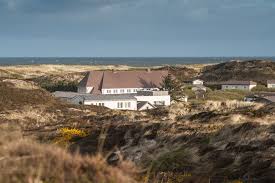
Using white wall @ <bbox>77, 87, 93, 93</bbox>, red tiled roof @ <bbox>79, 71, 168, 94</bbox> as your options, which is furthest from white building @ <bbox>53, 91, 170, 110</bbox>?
red tiled roof @ <bbox>79, 71, 168, 94</bbox>

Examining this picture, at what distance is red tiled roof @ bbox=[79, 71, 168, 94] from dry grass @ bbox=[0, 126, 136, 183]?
105 meters

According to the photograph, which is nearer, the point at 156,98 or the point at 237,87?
the point at 156,98

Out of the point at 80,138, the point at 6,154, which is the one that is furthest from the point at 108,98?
the point at 6,154

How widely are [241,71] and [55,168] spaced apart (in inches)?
6971

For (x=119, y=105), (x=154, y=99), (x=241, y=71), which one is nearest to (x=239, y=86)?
(x=241, y=71)

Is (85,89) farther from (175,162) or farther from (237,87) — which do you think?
(175,162)

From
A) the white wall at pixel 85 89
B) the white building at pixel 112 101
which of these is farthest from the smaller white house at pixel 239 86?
the white building at pixel 112 101

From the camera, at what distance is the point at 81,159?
712 centimetres

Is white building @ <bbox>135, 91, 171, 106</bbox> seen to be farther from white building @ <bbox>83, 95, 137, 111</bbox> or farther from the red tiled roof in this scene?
the red tiled roof

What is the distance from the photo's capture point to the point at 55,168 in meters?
7.00

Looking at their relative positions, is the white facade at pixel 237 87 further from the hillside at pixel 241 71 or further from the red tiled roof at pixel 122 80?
the hillside at pixel 241 71

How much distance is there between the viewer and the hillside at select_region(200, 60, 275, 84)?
17075 cm

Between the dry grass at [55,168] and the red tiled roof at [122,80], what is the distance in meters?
105

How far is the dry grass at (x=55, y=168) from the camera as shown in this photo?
269 inches
